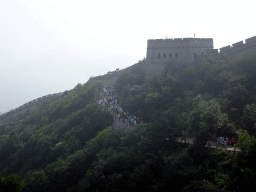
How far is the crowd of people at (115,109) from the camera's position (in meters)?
18.3

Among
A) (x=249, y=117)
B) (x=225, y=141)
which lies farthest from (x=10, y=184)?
(x=249, y=117)

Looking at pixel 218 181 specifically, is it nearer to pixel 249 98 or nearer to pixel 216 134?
pixel 216 134

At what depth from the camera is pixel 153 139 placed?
13383mm

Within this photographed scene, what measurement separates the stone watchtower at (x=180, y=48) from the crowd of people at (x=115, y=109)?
276 inches

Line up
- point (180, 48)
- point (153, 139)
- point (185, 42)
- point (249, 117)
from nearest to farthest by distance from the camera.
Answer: point (249, 117) → point (153, 139) → point (185, 42) → point (180, 48)

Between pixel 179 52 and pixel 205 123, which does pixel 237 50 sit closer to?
pixel 179 52

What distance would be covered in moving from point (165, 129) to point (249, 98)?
640cm

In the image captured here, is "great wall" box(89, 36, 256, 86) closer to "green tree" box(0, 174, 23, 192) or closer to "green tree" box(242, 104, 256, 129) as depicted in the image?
"green tree" box(242, 104, 256, 129)

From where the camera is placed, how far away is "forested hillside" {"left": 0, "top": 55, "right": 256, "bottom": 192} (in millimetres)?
10172

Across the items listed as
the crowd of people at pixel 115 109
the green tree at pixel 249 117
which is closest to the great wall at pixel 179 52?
the crowd of people at pixel 115 109

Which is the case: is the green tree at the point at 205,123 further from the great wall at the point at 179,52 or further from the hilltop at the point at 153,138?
the great wall at the point at 179,52

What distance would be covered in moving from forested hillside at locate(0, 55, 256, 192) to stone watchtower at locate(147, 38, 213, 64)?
154 cm

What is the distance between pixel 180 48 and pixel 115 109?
10.4 meters

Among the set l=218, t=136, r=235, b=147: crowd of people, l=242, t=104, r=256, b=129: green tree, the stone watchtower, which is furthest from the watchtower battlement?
l=218, t=136, r=235, b=147: crowd of people
